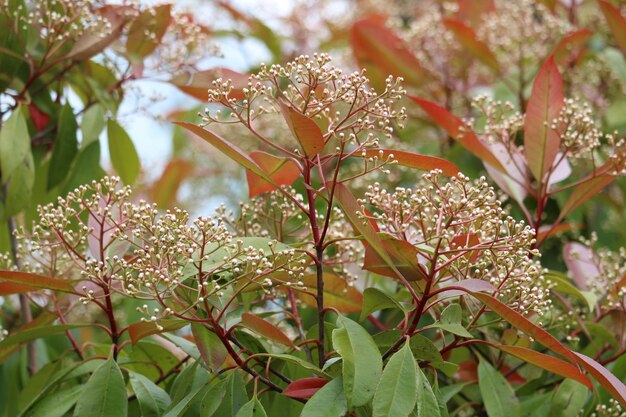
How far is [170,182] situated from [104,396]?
1.98 metres

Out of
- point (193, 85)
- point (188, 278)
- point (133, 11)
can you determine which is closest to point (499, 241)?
point (188, 278)

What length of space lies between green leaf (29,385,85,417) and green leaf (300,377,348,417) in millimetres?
459

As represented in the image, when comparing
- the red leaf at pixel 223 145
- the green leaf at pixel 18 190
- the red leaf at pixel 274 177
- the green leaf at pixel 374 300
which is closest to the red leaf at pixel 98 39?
the green leaf at pixel 18 190

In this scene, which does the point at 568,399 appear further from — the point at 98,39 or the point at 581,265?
the point at 98,39

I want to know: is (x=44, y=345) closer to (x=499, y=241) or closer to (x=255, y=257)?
(x=255, y=257)

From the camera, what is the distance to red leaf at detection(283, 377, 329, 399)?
1218 millimetres

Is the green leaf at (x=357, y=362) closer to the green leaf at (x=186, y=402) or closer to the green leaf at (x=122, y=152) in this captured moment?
the green leaf at (x=186, y=402)

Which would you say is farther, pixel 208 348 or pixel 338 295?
pixel 338 295

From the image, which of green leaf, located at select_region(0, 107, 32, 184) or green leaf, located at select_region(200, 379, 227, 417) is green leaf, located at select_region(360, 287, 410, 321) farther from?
green leaf, located at select_region(0, 107, 32, 184)

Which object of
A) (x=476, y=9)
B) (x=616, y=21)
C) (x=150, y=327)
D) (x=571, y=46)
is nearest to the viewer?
(x=150, y=327)

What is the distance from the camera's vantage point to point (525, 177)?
5.71 ft

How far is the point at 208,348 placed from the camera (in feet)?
4.19

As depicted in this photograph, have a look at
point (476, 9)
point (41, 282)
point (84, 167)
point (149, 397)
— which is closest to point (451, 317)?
point (149, 397)

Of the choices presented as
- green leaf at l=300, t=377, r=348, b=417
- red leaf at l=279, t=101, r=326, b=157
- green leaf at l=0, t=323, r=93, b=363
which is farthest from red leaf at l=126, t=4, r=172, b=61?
green leaf at l=300, t=377, r=348, b=417
